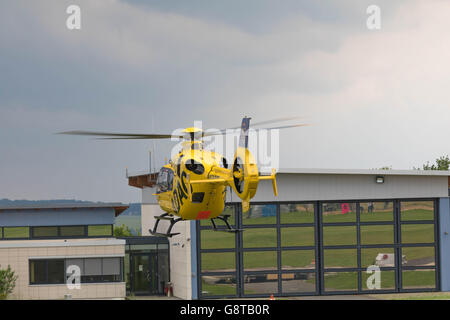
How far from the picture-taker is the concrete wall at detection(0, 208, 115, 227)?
114 feet

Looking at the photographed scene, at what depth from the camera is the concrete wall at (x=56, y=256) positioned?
107ft

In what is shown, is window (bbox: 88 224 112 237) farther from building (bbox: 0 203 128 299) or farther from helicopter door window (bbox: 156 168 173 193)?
helicopter door window (bbox: 156 168 173 193)

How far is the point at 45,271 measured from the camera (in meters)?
32.9

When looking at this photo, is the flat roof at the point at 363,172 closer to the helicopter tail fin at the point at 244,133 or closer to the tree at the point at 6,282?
the tree at the point at 6,282

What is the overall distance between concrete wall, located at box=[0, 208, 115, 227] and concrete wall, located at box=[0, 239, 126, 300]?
1.55m

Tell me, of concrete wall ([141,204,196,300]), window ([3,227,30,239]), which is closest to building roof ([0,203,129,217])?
window ([3,227,30,239])

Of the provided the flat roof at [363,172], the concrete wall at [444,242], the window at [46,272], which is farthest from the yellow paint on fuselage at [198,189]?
the concrete wall at [444,242]

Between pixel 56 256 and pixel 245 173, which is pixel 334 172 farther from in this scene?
pixel 245 173

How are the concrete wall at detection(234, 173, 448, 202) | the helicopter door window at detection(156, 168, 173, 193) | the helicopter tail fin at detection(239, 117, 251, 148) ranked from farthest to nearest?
1. the concrete wall at detection(234, 173, 448, 202)
2. the helicopter door window at detection(156, 168, 173, 193)
3. the helicopter tail fin at detection(239, 117, 251, 148)

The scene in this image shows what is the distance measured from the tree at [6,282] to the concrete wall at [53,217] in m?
3.16
